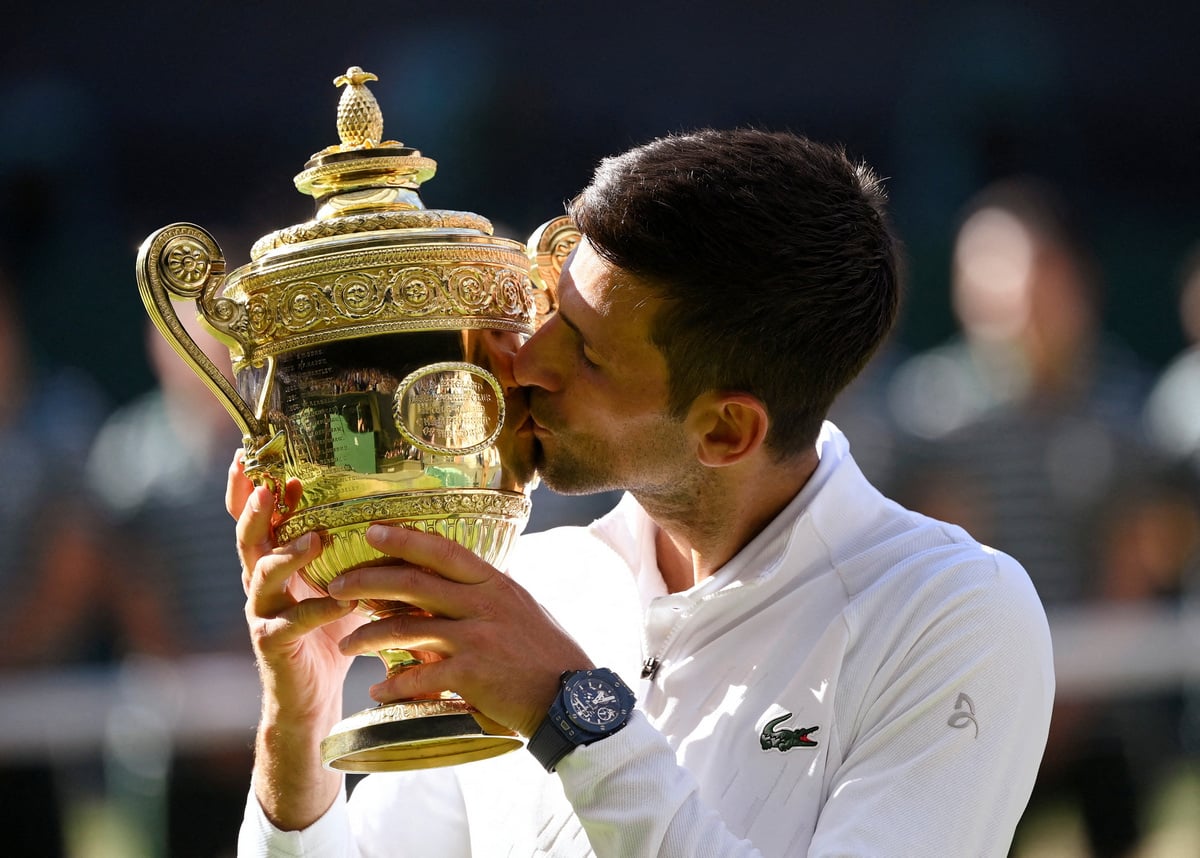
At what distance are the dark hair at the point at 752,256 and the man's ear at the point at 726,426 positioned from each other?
0.06 feet

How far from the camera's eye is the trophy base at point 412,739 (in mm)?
2270

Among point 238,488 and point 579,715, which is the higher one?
point 238,488

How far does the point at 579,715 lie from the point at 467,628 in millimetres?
180

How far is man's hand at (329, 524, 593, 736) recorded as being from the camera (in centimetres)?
221

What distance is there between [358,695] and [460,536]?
3.02 meters

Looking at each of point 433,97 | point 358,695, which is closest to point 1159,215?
point 433,97

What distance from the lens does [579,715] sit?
7.15ft

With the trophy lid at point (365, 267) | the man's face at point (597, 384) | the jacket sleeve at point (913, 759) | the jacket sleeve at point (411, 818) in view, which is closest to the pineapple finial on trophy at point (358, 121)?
the trophy lid at point (365, 267)

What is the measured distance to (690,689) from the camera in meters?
2.52

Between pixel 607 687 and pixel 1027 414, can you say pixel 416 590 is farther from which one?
pixel 1027 414

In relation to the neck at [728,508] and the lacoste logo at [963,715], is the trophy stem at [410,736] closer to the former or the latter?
the neck at [728,508]

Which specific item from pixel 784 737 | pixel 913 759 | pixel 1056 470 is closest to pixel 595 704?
pixel 784 737

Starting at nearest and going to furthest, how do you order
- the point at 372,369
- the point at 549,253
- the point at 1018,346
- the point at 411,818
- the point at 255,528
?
the point at 372,369 < the point at 255,528 < the point at 549,253 < the point at 411,818 < the point at 1018,346

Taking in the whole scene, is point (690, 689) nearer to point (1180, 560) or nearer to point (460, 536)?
point (460, 536)
